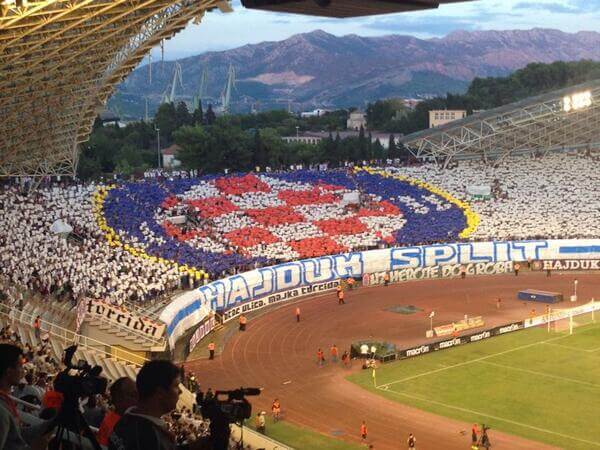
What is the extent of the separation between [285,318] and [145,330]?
1264 centimetres

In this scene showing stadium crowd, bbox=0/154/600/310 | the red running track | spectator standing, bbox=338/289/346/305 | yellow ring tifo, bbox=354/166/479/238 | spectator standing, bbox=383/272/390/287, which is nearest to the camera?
the red running track

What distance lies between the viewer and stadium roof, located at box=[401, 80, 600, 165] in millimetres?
73312

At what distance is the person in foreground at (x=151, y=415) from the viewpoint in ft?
21.1

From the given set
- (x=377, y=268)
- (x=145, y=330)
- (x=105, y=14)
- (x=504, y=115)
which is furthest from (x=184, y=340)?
(x=504, y=115)

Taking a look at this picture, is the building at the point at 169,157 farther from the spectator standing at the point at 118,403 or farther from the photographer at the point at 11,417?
the photographer at the point at 11,417

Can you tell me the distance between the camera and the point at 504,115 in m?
75.3

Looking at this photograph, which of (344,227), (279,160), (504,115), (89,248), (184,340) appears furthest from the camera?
(279,160)

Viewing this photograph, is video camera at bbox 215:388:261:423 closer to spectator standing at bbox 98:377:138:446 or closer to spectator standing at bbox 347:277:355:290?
spectator standing at bbox 98:377:138:446

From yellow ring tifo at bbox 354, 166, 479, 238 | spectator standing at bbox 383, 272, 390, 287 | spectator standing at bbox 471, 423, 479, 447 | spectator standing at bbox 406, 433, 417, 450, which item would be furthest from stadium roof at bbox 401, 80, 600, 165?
spectator standing at bbox 406, 433, 417, 450

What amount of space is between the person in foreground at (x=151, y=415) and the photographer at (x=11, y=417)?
2.23ft

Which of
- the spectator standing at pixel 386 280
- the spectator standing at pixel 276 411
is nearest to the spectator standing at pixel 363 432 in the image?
the spectator standing at pixel 276 411

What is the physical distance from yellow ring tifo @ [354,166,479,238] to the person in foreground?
5886 cm

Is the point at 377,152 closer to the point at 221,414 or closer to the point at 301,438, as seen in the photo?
the point at 301,438

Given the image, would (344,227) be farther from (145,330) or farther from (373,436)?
(373,436)
